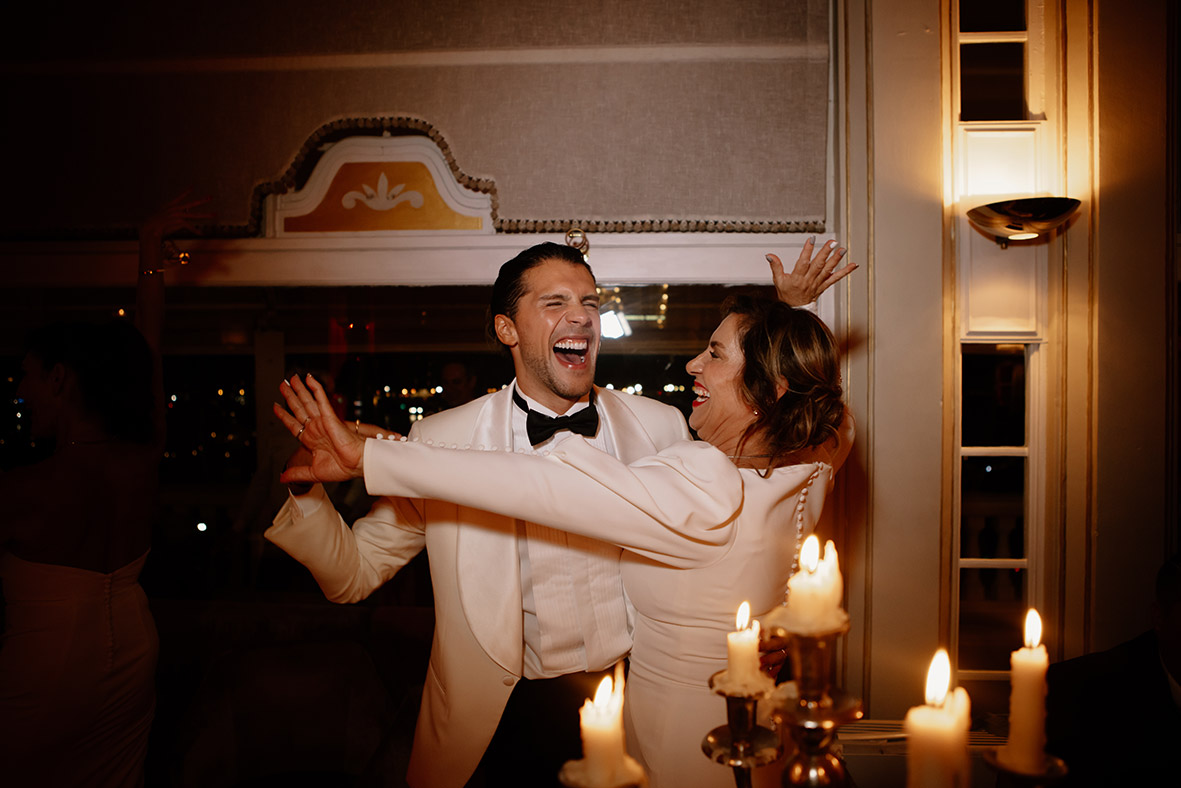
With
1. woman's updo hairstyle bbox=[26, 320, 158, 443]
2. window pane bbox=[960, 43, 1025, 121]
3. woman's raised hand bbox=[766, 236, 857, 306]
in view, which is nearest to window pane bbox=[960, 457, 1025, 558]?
woman's raised hand bbox=[766, 236, 857, 306]

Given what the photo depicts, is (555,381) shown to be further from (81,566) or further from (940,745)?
(81,566)

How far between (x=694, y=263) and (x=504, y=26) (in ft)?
4.46

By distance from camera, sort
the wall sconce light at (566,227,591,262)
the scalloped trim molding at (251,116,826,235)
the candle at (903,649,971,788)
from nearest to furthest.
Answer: the candle at (903,649,971,788) < the wall sconce light at (566,227,591,262) < the scalloped trim molding at (251,116,826,235)

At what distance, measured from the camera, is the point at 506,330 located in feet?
7.20

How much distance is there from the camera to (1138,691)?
196 cm

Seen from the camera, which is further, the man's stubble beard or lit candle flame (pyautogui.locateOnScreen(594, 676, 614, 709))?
the man's stubble beard

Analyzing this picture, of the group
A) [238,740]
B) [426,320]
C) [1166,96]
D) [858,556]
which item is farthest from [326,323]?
[1166,96]

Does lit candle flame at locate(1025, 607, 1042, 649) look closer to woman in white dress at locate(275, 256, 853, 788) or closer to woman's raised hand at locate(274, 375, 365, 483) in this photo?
woman in white dress at locate(275, 256, 853, 788)

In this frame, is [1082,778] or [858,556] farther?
[858,556]

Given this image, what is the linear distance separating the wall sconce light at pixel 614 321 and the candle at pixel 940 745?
2471mm

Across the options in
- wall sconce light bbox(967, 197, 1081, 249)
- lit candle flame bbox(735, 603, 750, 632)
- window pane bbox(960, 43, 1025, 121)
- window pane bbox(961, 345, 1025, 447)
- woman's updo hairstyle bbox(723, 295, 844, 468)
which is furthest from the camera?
window pane bbox(960, 43, 1025, 121)

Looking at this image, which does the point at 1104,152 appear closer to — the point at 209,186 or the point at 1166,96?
the point at 1166,96

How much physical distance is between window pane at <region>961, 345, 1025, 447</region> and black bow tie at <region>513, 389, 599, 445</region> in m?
1.88

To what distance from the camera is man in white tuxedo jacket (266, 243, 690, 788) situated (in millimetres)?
1820
